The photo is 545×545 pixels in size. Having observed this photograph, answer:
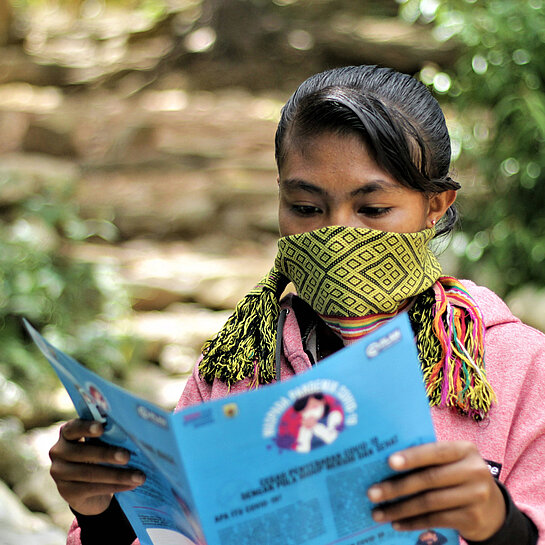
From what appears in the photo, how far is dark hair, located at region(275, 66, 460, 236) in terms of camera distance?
4.31 feet

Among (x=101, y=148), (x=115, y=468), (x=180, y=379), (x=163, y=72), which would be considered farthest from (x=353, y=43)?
(x=115, y=468)

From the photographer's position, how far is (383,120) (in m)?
1.33

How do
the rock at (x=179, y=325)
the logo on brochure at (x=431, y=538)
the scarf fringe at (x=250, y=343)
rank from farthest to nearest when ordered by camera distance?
1. the rock at (x=179, y=325)
2. the scarf fringe at (x=250, y=343)
3. the logo on brochure at (x=431, y=538)

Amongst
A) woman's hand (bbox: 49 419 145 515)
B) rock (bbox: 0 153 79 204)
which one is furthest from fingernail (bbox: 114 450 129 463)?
rock (bbox: 0 153 79 204)

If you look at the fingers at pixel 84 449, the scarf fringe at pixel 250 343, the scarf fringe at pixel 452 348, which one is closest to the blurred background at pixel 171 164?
the scarf fringe at pixel 250 343

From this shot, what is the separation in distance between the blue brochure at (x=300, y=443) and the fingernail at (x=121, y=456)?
0.09 m

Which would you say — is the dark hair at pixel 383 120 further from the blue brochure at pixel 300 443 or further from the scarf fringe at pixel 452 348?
the blue brochure at pixel 300 443

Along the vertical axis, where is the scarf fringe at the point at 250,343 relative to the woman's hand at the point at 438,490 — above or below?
below

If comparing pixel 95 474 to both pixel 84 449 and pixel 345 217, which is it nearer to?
pixel 84 449

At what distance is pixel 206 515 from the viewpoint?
92 cm

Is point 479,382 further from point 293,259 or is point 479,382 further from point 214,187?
point 214,187

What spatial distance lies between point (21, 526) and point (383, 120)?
2500mm

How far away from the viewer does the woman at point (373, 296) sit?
4.08 feet

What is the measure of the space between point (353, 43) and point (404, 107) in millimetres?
5894
